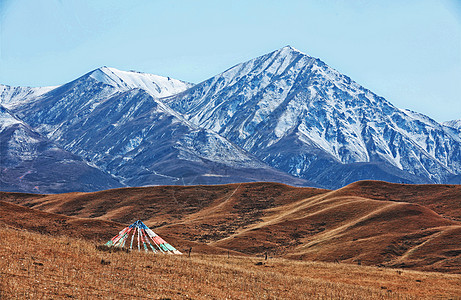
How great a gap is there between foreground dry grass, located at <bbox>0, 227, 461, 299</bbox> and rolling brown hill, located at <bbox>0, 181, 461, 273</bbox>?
49.7ft

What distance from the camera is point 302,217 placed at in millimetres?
88125

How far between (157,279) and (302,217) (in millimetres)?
60042

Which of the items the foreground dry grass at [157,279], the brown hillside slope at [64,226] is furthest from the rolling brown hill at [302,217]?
the foreground dry grass at [157,279]

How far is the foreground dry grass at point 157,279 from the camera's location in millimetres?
25681

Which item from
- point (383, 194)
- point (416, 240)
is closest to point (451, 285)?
point (416, 240)

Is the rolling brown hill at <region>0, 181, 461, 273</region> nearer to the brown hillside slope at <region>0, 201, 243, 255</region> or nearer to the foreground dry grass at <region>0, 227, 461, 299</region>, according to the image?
the brown hillside slope at <region>0, 201, 243, 255</region>

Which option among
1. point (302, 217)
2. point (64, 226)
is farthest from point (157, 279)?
point (302, 217)

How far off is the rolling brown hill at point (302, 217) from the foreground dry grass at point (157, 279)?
15134 mm

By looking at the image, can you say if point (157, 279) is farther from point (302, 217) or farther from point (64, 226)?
point (302, 217)

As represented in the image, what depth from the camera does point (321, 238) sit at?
73625mm

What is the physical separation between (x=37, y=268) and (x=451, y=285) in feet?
→ 110

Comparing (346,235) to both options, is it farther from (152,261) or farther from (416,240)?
(152,261)

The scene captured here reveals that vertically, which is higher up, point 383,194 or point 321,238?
point 383,194

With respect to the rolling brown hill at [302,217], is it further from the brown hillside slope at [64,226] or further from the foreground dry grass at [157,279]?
the foreground dry grass at [157,279]
